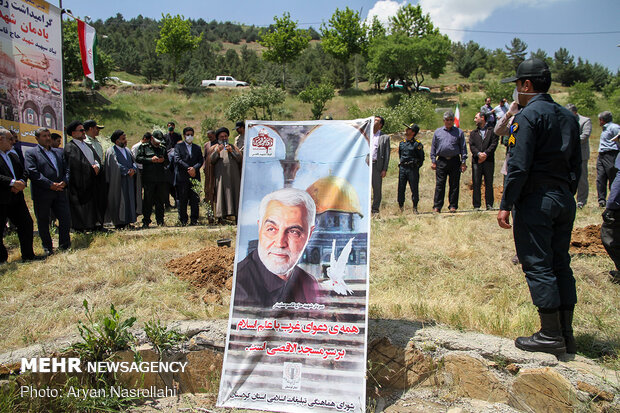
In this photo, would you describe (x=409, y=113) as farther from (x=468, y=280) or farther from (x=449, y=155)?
(x=468, y=280)

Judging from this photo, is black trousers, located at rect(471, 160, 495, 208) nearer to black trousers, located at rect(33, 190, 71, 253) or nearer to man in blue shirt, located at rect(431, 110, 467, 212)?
man in blue shirt, located at rect(431, 110, 467, 212)

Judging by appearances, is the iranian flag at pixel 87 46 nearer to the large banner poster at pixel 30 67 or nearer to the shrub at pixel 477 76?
the large banner poster at pixel 30 67

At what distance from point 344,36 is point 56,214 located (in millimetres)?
49372

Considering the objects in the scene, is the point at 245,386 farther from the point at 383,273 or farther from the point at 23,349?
the point at 383,273

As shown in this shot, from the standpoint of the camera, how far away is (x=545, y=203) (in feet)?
9.57

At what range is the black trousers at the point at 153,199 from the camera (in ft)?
25.2

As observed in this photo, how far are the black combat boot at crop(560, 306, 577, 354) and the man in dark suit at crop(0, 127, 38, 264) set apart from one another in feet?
20.2

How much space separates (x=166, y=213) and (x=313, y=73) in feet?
166

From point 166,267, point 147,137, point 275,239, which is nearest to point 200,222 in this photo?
point 147,137

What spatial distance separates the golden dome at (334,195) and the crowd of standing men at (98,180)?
438 cm

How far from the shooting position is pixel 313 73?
5675 centimetres

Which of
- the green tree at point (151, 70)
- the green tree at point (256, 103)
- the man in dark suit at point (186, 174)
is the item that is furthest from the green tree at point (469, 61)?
the man in dark suit at point (186, 174)

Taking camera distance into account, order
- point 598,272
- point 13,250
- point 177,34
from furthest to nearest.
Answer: point 177,34 < point 13,250 < point 598,272

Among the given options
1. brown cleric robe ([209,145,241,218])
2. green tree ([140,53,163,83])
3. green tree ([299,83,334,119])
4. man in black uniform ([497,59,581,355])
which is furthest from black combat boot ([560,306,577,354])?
green tree ([140,53,163,83])
